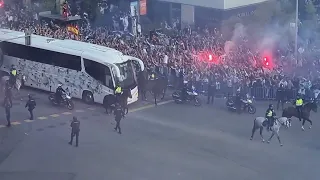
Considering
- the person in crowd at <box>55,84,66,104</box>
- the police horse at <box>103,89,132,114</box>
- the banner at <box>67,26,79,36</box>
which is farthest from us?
the banner at <box>67,26,79,36</box>

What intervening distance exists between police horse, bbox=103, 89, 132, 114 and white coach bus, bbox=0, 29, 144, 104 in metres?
0.39

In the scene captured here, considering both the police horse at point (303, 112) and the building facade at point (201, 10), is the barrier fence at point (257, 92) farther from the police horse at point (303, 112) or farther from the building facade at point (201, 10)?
the building facade at point (201, 10)

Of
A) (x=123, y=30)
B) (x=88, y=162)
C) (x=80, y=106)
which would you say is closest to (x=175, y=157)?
(x=88, y=162)

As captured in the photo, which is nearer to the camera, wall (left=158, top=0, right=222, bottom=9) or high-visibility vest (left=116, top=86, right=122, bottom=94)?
high-visibility vest (left=116, top=86, right=122, bottom=94)

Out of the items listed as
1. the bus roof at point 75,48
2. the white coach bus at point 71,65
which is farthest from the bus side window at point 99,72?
the bus roof at point 75,48

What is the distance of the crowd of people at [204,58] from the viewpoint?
107 ft

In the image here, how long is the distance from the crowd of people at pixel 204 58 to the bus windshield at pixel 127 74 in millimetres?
1983

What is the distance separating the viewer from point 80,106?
104ft

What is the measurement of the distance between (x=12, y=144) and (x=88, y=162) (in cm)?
347

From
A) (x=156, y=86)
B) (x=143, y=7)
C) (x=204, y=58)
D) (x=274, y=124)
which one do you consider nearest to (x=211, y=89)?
→ (x=156, y=86)

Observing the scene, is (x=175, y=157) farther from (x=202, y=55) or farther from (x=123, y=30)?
(x=123, y=30)

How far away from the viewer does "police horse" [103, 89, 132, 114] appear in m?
29.9

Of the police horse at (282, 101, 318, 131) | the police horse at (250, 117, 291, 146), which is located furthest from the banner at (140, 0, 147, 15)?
the police horse at (250, 117, 291, 146)

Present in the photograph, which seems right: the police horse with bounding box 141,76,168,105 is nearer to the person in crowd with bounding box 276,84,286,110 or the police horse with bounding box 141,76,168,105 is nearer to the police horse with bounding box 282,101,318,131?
the person in crowd with bounding box 276,84,286,110
